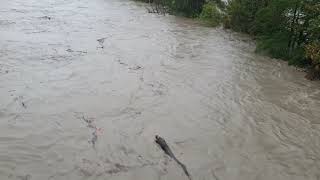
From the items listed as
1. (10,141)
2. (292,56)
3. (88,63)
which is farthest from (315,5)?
A: (10,141)

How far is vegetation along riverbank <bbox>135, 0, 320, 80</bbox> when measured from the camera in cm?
1226

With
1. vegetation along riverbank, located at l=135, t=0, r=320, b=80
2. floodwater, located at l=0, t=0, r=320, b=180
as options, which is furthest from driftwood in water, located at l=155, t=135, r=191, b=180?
vegetation along riverbank, located at l=135, t=0, r=320, b=80

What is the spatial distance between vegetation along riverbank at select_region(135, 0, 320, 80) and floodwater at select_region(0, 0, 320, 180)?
57cm

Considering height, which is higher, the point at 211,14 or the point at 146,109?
the point at 211,14

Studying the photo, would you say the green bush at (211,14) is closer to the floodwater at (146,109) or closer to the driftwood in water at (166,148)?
the floodwater at (146,109)

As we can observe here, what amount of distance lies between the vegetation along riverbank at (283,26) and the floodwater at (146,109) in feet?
1.88

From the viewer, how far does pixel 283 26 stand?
1389 cm

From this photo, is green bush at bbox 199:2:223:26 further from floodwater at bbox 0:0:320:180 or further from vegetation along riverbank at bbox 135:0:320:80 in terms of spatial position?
floodwater at bbox 0:0:320:180

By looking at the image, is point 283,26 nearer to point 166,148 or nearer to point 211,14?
point 211,14

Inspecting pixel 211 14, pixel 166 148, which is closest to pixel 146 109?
pixel 166 148

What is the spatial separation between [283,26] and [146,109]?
7.26 metres

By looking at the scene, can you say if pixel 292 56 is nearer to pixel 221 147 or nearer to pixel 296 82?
pixel 296 82

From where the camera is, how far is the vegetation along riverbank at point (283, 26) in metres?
12.3

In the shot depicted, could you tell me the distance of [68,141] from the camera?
6.94 m
